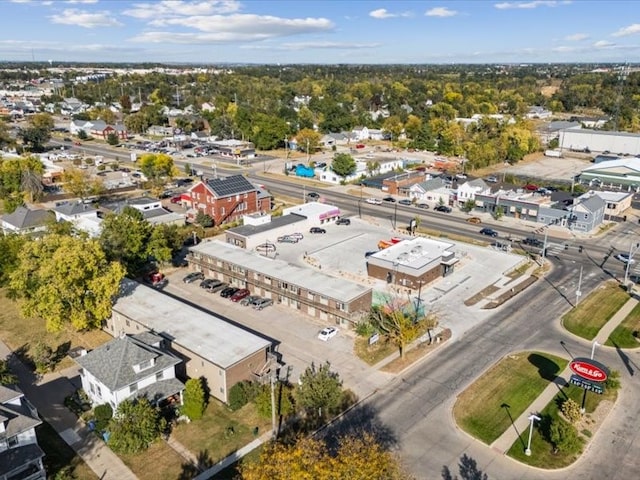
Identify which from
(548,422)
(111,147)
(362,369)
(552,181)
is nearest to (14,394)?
(362,369)

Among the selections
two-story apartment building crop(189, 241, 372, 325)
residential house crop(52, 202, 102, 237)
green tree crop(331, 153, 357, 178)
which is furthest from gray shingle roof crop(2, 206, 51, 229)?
green tree crop(331, 153, 357, 178)

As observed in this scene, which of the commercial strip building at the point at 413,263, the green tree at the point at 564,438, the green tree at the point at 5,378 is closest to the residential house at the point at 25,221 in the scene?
the green tree at the point at 5,378

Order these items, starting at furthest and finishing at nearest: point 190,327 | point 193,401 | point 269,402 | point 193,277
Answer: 1. point 193,277
2. point 190,327
3. point 269,402
4. point 193,401

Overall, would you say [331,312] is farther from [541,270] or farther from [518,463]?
[541,270]

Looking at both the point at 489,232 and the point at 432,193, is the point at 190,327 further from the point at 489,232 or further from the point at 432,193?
the point at 432,193

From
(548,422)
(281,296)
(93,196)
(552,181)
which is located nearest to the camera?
(548,422)

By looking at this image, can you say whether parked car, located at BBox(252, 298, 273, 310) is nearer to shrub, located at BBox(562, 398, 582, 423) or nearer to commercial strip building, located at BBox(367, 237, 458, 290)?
commercial strip building, located at BBox(367, 237, 458, 290)

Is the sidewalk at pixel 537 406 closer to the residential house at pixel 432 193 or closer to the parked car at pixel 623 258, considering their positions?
the parked car at pixel 623 258

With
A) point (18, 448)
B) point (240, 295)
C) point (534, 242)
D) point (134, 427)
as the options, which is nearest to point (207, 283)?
point (240, 295)
